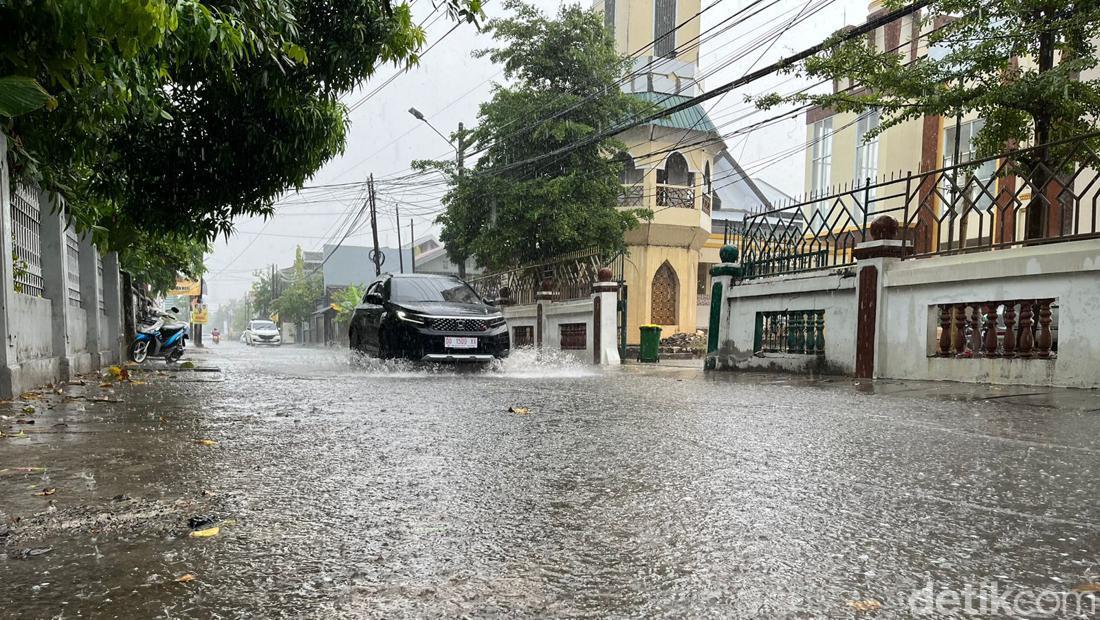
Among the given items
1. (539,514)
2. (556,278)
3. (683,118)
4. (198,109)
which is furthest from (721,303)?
(683,118)

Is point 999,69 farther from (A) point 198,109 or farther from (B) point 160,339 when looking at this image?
(B) point 160,339

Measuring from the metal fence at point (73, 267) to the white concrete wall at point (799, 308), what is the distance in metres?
8.93

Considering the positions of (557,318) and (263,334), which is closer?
(557,318)

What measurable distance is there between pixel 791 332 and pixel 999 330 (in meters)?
2.69

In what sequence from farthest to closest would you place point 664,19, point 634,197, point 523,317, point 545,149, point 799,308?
point 664,19
point 634,197
point 545,149
point 523,317
point 799,308

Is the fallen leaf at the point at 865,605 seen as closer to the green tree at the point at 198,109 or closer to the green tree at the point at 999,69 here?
the green tree at the point at 198,109

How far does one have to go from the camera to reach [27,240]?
7.20 metres

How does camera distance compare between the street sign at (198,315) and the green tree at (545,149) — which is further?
the street sign at (198,315)

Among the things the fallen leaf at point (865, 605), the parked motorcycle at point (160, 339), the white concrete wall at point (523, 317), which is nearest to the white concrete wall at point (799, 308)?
the white concrete wall at point (523, 317)

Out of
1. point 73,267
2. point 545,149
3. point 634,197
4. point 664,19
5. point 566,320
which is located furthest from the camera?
point 664,19

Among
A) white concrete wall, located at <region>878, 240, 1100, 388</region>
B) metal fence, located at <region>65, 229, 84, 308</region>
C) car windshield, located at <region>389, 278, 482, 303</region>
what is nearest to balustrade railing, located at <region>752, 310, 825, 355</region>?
white concrete wall, located at <region>878, 240, 1100, 388</region>

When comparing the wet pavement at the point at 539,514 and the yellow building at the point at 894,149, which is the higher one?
the yellow building at the point at 894,149

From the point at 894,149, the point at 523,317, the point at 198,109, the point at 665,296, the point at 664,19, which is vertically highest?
the point at 664,19

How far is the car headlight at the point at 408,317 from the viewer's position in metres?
10.4
